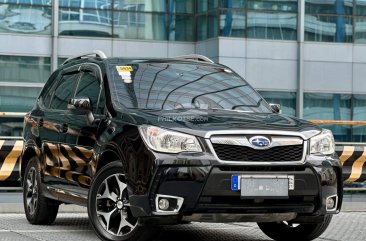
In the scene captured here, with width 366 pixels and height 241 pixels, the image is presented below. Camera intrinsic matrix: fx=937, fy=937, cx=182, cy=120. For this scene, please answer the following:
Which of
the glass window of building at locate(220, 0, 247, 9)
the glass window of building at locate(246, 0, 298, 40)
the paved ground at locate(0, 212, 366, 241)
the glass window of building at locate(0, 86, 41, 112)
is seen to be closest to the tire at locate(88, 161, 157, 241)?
the paved ground at locate(0, 212, 366, 241)

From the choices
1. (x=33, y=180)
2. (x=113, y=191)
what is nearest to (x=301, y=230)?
(x=113, y=191)

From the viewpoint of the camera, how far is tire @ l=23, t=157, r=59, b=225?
31.8 ft

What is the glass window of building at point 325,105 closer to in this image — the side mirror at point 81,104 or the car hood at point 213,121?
the side mirror at point 81,104

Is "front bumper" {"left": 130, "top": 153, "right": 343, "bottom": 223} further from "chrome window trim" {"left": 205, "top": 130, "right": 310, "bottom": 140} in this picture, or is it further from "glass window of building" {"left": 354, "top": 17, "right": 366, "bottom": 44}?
"glass window of building" {"left": 354, "top": 17, "right": 366, "bottom": 44}

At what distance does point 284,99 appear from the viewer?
3866 cm

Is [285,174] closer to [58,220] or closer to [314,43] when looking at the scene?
[58,220]

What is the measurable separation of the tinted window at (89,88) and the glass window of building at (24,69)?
94.0ft

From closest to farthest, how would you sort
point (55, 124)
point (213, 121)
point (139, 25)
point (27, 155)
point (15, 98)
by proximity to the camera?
point (213, 121)
point (55, 124)
point (27, 155)
point (15, 98)
point (139, 25)

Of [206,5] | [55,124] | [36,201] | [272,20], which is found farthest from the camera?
[206,5]

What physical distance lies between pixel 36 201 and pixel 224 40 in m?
27.8

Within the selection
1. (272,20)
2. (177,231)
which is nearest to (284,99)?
(272,20)

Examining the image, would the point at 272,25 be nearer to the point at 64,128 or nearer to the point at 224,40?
the point at 224,40

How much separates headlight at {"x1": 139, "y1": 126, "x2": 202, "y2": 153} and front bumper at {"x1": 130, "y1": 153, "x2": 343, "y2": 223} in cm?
11

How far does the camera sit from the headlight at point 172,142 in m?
7.26
